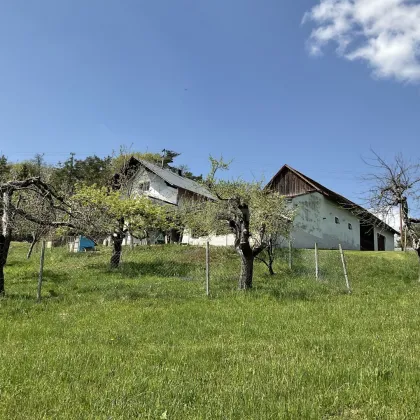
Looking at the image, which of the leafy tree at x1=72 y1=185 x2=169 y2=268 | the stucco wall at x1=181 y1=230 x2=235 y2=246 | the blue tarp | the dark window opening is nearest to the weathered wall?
the stucco wall at x1=181 y1=230 x2=235 y2=246

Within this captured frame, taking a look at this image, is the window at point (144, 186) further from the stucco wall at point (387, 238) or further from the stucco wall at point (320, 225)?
the stucco wall at point (387, 238)

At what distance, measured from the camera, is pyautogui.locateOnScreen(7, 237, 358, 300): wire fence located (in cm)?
1246

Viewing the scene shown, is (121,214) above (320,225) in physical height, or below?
below

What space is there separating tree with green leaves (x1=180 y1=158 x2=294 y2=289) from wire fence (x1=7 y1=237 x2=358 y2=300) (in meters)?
1.31

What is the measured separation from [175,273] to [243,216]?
19.2ft

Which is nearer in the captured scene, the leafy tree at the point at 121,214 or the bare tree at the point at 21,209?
the bare tree at the point at 21,209

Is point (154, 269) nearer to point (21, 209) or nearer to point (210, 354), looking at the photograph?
point (21, 209)

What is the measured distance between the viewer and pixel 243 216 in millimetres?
13773

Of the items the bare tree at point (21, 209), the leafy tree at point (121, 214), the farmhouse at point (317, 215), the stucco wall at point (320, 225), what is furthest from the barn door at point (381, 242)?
the bare tree at point (21, 209)

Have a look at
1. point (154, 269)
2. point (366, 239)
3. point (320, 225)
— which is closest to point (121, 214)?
point (154, 269)

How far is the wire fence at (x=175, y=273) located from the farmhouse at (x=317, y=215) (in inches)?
294

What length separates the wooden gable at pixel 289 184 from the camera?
3276 centimetres

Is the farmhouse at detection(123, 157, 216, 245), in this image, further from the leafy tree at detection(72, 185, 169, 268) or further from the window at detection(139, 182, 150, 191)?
the leafy tree at detection(72, 185, 169, 268)

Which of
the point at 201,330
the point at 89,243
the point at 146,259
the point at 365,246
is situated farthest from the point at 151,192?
the point at 201,330
